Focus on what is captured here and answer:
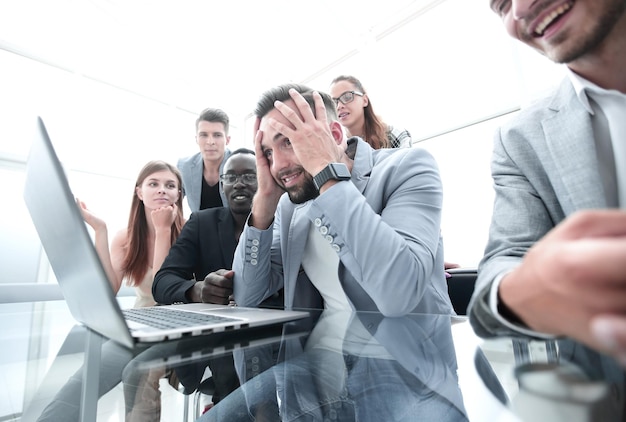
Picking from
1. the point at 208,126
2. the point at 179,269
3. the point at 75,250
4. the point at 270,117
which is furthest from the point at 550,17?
the point at 208,126

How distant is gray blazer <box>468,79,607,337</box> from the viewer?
1.58ft

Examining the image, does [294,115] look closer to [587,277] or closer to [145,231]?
[587,277]

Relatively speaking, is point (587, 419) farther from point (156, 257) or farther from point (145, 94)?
point (145, 94)

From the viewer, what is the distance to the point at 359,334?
53 cm

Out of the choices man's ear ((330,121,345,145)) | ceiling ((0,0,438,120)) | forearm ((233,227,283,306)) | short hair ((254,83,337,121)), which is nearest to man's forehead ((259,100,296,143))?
short hair ((254,83,337,121))

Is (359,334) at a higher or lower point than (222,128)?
lower

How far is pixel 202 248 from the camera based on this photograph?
128 centimetres

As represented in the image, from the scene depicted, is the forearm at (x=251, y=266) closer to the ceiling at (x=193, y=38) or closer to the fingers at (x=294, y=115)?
the fingers at (x=294, y=115)

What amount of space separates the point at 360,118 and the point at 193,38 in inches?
100

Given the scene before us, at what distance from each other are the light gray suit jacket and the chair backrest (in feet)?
0.46

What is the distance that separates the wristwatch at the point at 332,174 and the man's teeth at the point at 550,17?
0.40m

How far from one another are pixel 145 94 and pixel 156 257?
275cm

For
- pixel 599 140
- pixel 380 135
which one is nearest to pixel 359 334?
pixel 599 140

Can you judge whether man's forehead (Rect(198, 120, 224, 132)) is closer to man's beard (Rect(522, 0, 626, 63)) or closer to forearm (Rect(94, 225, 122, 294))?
forearm (Rect(94, 225, 122, 294))
